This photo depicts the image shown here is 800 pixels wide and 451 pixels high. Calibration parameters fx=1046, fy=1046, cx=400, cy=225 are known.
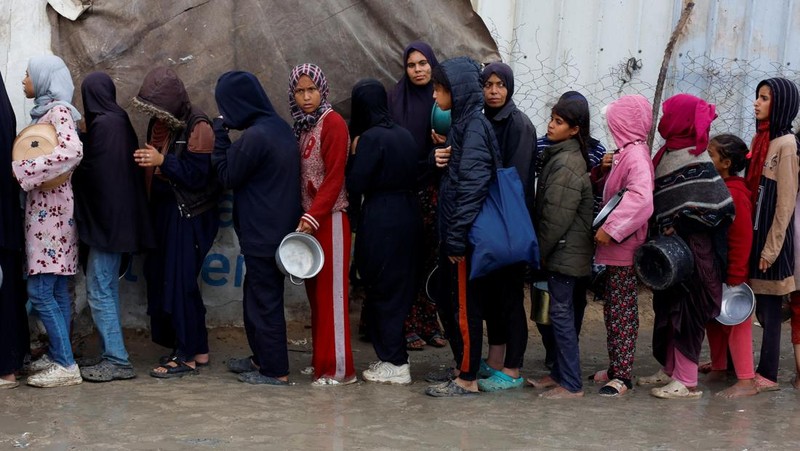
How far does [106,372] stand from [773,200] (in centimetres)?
358

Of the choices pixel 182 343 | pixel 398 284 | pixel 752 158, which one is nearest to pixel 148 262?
pixel 182 343

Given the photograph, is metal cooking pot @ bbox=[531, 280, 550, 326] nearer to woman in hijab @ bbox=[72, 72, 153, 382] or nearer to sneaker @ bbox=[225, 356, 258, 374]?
sneaker @ bbox=[225, 356, 258, 374]

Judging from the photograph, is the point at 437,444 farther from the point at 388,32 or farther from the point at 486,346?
the point at 388,32

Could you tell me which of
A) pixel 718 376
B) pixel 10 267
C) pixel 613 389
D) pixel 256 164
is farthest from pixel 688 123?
pixel 10 267

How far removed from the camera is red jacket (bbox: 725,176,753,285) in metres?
5.40

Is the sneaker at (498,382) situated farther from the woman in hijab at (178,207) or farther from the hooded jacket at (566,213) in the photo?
the woman in hijab at (178,207)

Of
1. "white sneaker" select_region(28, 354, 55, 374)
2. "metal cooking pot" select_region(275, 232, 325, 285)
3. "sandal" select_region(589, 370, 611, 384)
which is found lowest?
"sandal" select_region(589, 370, 611, 384)

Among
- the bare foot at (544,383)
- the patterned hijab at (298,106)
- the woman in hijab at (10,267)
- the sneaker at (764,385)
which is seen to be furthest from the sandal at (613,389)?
the woman in hijab at (10,267)

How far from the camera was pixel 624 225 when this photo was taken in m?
5.14

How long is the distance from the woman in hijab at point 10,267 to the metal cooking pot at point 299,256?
1304mm

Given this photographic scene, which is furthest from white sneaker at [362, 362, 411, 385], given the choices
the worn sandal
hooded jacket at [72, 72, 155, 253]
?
hooded jacket at [72, 72, 155, 253]

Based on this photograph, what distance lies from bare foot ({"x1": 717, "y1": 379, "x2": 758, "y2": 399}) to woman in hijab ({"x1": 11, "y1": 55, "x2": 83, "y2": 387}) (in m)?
3.37

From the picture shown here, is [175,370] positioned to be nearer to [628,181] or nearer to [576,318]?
[576,318]

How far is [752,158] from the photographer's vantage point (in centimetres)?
558
